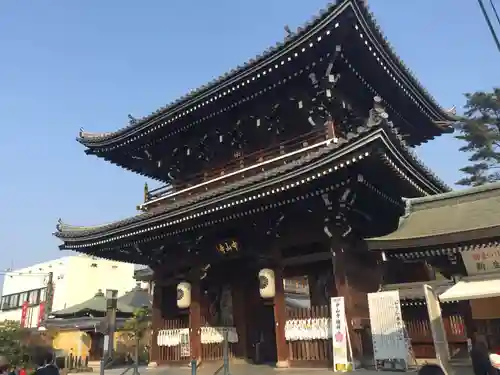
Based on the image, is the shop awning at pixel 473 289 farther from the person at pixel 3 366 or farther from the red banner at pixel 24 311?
the red banner at pixel 24 311

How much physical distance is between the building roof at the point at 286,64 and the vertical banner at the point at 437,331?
7326mm

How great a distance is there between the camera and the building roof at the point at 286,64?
1205cm

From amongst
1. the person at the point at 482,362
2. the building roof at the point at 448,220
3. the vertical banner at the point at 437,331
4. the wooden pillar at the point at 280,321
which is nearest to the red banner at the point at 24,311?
the wooden pillar at the point at 280,321

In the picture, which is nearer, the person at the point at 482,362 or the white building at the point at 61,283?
the person at the point at 482,362

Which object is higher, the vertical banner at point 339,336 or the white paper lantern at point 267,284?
the white paper lantern at point 267,284

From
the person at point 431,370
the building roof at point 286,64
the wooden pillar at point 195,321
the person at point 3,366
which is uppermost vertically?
the building roof at point 286,64

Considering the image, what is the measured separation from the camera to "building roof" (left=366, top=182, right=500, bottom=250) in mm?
9453

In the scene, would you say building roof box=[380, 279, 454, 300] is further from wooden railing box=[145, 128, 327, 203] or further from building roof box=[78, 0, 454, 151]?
building roof box=[78, 0, 454, 151]

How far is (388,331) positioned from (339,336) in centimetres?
131

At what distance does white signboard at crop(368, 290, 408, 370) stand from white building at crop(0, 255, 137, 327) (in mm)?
42901

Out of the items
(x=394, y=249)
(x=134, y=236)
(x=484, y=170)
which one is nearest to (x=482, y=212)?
(x=394, y=249)

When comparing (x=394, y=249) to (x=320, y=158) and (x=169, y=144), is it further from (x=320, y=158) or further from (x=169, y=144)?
(x=169, y=144)

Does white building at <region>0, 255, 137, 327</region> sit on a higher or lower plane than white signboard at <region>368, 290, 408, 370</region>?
higher

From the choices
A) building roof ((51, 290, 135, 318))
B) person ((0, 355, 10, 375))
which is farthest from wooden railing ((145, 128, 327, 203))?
building roof ((51, 290, 135, 318))
